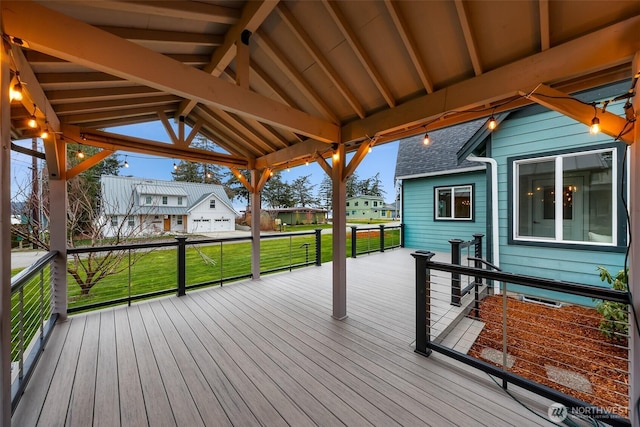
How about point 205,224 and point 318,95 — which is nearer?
point 318,95

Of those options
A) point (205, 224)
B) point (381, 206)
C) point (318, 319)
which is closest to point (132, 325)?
point (318, 319)

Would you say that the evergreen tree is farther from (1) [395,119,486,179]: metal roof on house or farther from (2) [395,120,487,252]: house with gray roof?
(2) [395,120,487,252]: house with gray roof

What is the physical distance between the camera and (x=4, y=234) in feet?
4.92

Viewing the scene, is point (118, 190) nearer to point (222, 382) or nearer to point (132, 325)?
point (132, 325)

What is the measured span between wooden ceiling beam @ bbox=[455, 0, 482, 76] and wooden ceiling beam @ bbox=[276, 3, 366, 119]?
1265 mm

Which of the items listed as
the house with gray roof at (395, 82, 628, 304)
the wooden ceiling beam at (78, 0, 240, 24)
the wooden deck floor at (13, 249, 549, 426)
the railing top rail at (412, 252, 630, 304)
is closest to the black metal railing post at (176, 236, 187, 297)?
the wooden deck floor at (13, 249, 549, 426)

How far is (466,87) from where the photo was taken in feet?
7.76

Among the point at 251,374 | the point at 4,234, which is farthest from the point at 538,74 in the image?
the point at 4,234

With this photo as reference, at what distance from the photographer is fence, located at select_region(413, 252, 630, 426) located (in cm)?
188

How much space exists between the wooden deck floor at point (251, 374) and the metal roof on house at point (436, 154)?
5.71 m

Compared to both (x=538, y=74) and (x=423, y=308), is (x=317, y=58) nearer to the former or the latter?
(x=538, y=74)

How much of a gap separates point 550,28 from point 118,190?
958 cm

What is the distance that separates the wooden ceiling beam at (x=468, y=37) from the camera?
1914 mm

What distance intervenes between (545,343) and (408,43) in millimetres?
4194
